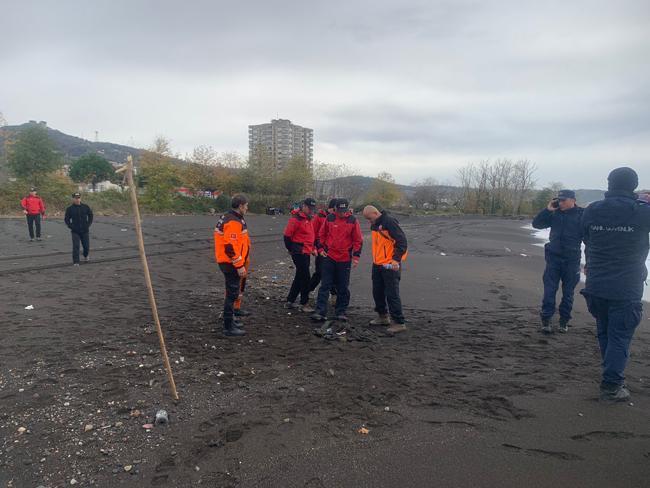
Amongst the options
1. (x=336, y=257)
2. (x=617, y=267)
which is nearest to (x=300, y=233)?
(x=336, y=257)

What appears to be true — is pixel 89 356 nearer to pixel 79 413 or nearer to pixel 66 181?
pixel 79 413

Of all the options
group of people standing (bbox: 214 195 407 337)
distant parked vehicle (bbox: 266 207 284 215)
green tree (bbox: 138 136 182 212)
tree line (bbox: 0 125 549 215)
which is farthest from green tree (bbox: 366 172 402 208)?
group of people standing (bbox: 214 195 407 337)

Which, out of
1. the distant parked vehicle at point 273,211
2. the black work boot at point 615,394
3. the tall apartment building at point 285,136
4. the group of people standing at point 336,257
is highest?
the tall apartment building at point 285,136

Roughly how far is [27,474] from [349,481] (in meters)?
2.30

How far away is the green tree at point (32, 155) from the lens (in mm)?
30752

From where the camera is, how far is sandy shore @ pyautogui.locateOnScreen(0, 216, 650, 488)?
3.19 meters

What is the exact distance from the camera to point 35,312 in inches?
271

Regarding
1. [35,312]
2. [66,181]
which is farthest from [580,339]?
[66,181]

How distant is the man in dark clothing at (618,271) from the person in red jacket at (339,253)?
11.0ft

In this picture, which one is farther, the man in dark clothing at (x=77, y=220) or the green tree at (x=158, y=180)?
the green tree at (x=158, y=180)

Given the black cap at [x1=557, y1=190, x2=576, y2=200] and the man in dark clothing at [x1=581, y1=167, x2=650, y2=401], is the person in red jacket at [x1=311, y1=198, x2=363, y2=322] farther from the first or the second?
the man in dark clothing at [x1=581, y1=167, x2=650, y2=401]

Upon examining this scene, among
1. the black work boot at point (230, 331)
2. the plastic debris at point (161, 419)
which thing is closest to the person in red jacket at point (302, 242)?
the black work boot at point (230, 331)

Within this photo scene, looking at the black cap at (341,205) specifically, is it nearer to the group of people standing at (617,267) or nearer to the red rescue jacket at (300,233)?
the red rescue jacket at (300,233)

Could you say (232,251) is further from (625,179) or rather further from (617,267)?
(625,179)
